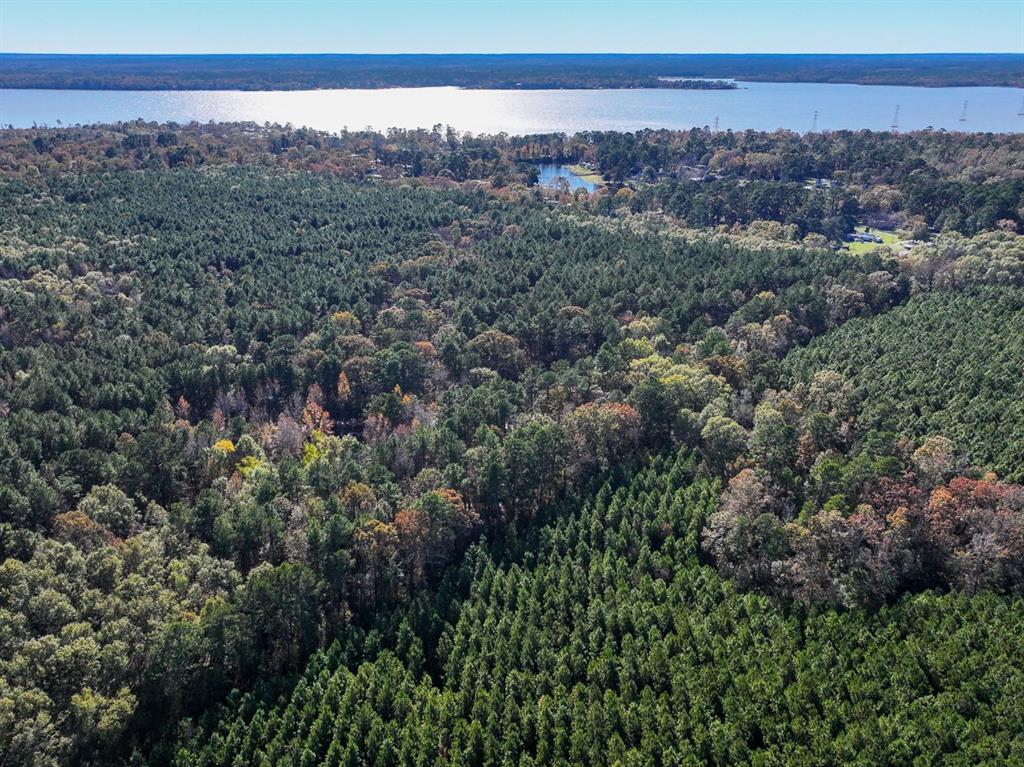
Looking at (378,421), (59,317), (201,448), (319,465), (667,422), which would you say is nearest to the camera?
(319,465)

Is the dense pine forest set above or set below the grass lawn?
below

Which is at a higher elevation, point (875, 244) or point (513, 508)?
point (875, 244)

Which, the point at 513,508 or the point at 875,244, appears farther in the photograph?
the point at 875,244

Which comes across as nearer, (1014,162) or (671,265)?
(671,265)

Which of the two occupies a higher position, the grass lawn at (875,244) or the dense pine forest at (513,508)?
the grass lawn at (875,244)

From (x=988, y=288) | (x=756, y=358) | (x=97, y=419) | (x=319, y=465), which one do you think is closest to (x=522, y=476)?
(x=319, y=465)

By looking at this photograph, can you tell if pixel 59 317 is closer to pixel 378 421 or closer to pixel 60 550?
pixel 378 421

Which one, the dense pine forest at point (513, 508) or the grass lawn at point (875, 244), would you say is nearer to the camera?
the dense pine forest at point (513, 508)

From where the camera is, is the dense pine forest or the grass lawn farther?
the grass lawn
